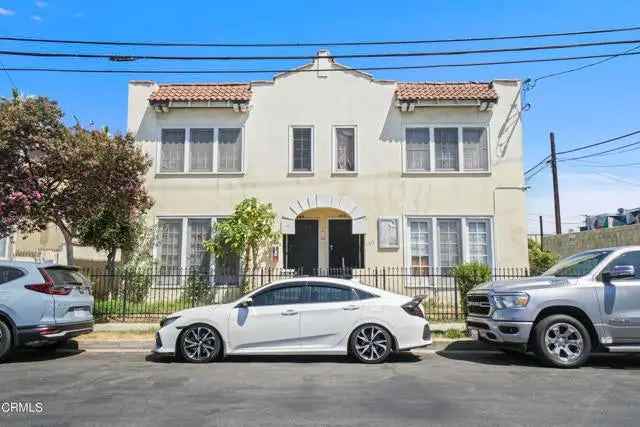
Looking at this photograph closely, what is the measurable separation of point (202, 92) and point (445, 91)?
7941 mm

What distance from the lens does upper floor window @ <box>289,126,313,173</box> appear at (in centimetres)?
1627

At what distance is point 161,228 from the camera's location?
16.0 meters

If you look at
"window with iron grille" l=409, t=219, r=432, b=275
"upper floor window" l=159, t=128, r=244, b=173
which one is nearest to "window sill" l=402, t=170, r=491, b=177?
"window with iron grille" l=409, t=219, r=432, b=275

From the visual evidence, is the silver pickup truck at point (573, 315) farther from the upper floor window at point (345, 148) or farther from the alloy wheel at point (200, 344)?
the upper floor window at point (345, 148)

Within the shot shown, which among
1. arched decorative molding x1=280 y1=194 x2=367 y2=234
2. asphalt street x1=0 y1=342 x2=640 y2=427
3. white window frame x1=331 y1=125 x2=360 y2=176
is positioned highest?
white window frame x1=331 y1=125 x2=360 y2=176

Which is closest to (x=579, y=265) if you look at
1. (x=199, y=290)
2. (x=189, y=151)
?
(x=199, y=290)

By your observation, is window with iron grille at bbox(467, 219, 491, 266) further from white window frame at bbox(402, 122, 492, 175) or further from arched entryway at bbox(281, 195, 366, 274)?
arched entryway at bbox(281, 195, 366, 274)

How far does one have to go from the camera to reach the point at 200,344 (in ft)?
27.4

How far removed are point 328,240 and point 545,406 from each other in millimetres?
11230

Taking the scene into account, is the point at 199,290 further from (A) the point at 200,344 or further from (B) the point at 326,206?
(A) the point at 200,344

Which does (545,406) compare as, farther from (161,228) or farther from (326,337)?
(161,228)

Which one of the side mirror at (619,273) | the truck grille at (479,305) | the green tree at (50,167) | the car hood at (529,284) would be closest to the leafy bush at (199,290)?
the green tree at (50,167)
